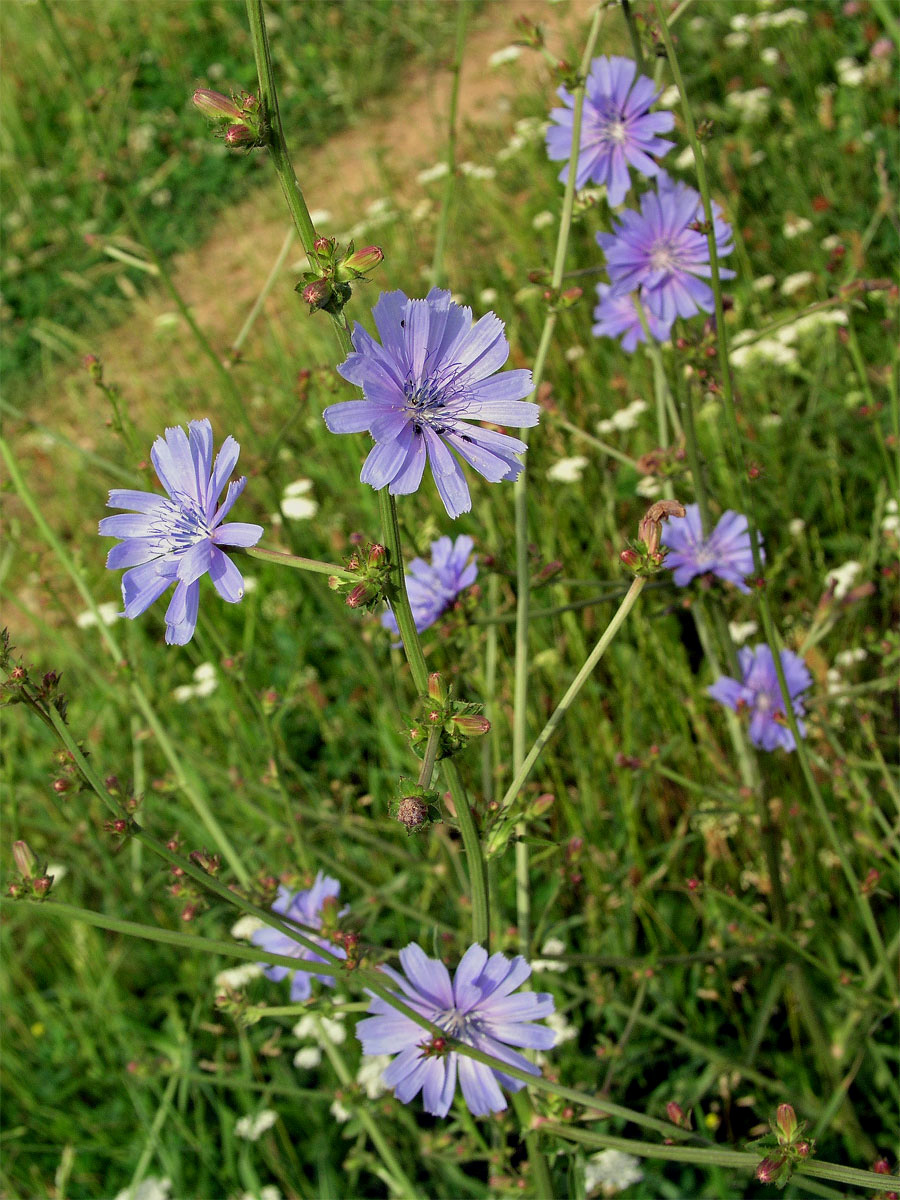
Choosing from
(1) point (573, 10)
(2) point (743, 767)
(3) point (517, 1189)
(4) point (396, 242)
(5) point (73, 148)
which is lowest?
(3) point (517, 1189)

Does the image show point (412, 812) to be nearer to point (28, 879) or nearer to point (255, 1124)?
point (28, 879)

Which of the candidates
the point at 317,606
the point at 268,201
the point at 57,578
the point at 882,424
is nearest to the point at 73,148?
the point at 268,201

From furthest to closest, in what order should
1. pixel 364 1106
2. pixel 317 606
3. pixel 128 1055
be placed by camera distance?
1. pixel 317 606
2. pixel 128 1055
3. pixel 364 1106

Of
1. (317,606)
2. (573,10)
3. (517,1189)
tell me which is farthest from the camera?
(573,10)

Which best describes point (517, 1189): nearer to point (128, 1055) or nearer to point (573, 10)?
point (128, 1055)

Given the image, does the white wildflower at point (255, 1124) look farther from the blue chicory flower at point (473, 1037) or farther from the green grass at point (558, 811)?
Answer: the blue chicory flower at point (473, 1037)

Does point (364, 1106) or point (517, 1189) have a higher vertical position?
point (364, 1106)

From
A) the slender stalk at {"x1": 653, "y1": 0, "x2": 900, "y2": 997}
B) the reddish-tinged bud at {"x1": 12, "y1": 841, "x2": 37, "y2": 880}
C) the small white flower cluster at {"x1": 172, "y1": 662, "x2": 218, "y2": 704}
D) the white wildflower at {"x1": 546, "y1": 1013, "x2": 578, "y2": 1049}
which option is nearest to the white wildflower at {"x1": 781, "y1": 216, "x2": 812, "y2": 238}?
the slender stalk at {"x1": 653, "y1": 0, "x2": 900, "y2": 997}
